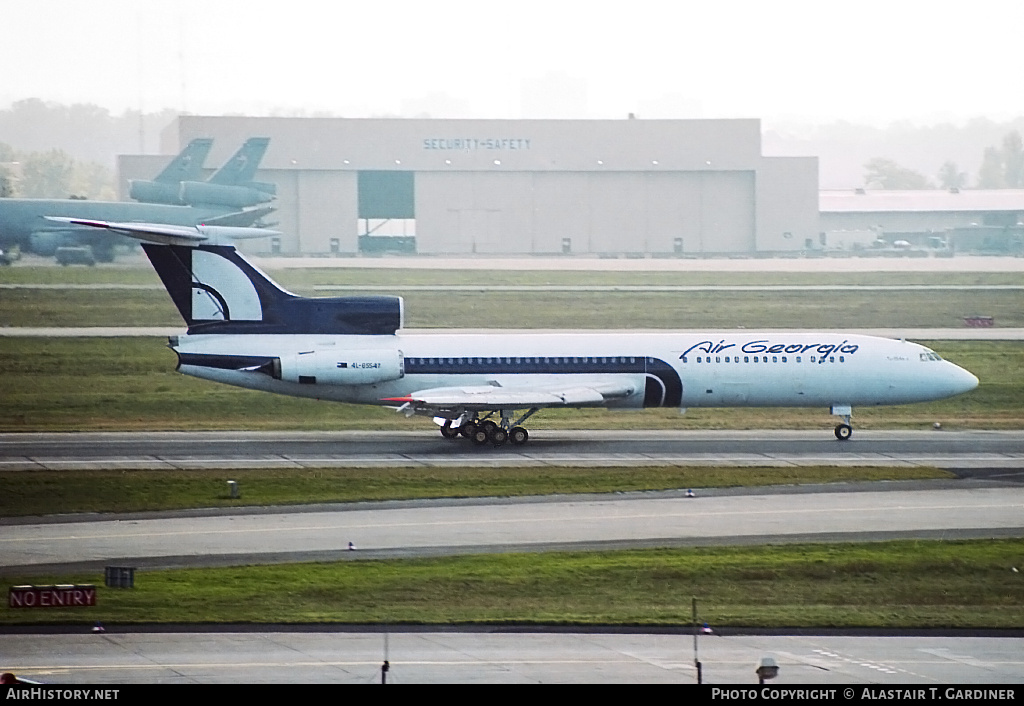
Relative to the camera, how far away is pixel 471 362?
44.7 meters

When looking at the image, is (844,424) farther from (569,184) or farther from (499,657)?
(569,184)

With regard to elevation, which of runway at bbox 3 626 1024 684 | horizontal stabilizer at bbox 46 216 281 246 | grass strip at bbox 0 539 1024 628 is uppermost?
horizontal stabilizer at bbox 46 216 281 246

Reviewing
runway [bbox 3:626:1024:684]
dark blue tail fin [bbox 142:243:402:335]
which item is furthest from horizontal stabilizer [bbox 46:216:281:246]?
runway [bbox 3:626:1024:684]

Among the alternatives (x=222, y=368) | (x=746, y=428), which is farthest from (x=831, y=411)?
(x=222, y=368)

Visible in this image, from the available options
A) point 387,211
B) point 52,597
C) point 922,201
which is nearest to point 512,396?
point 52,597

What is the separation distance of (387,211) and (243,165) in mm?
18295

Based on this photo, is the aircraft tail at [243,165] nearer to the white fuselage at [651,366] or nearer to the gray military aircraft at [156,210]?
the gray military aircraft at [156,210]

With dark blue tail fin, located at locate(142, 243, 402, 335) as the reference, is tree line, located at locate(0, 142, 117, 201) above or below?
above

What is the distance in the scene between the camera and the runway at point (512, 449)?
41031 mm

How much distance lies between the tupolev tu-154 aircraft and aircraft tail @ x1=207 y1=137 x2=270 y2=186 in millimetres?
57974

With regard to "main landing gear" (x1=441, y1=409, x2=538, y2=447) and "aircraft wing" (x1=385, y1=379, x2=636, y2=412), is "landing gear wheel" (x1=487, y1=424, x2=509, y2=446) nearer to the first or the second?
"main landing gear" (x1=441, y1=409, x2=538, y2=447)

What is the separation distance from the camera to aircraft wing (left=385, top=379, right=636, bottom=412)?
141 ft

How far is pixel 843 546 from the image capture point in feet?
96.7

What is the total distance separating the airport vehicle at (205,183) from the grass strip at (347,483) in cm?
6223
